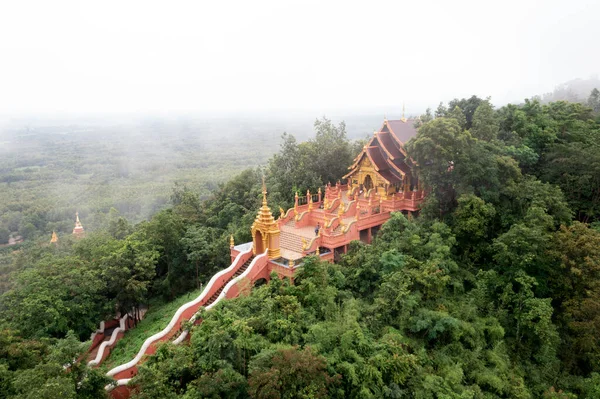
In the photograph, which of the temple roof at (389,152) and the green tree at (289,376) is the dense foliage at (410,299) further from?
the temple roof at (389,152)

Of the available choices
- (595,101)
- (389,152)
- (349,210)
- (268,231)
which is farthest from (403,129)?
(595,101)

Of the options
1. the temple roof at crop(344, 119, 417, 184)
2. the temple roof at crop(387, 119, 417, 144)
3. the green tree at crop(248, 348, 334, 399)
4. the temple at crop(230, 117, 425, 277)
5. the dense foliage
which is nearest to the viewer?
the green tree at crop(248, 348, 334, 399)

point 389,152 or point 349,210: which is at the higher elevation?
point 389,152

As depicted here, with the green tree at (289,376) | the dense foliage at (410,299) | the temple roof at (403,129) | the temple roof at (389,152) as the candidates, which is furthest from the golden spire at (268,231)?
the temple roof at (403,129)

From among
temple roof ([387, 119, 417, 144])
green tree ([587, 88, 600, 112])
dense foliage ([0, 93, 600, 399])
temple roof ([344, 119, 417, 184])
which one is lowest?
dense foliage ([0, 93, 600, 399])

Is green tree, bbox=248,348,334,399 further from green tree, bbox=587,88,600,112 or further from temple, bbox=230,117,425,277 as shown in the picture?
green tree, bbox=587,88,600,112

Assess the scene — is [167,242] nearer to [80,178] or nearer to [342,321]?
[342,321]

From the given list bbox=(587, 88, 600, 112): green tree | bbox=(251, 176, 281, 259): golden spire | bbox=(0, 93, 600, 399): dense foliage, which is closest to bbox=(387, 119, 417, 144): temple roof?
bbox=(0, 93, 600, 399): dense foliage

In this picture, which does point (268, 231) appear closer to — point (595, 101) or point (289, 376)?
point (289, 376)
